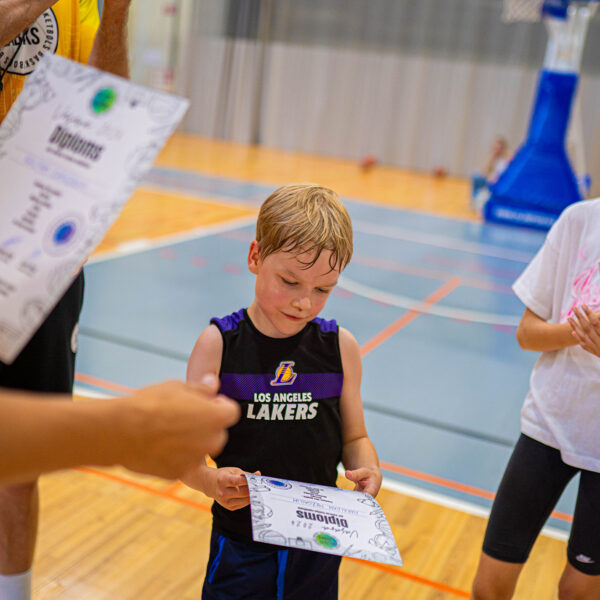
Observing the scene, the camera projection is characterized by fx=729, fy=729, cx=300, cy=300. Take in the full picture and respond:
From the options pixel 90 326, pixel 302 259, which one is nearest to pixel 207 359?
pixel 302 259

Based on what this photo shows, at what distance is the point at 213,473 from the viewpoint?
1.37 metres

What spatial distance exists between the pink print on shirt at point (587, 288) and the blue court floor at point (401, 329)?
4.60 feet

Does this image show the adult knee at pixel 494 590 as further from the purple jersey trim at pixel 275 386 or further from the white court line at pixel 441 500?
the white court line at pixel 441 500

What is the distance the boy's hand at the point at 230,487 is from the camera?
1.33 m

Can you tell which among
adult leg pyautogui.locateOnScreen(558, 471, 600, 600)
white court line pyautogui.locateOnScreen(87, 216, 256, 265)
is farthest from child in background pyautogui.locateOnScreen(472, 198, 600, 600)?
white court line pyautogui.locateOnScreen(87, 216, 256, 265)

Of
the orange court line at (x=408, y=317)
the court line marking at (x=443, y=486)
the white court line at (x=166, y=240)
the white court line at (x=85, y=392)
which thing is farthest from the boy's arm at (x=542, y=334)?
the white court line at (x=166, y=240)

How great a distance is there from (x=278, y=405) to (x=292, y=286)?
245 millimetres

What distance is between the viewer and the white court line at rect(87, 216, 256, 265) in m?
6.12

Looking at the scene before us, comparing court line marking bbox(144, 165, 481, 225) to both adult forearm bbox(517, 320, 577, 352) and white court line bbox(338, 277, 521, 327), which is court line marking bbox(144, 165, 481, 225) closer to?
white court line bbox(338, 277, 521, 327)

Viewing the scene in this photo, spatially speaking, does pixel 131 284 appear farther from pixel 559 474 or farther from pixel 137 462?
pixel 137 462

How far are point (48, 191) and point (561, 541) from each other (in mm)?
2427

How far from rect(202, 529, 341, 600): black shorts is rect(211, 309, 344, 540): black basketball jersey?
0.04 meters

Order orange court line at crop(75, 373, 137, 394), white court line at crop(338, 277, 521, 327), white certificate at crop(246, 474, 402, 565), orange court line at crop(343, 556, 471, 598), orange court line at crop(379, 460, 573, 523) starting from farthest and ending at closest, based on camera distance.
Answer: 1. white court line at crop(338, 277, 521, 327)
2. orange court line at crop(75, 373, 137, 394)
3. orange court line at crop(379, 460, 573, 523)
4. orange court line at crop(343, 556, 471, 598)
5. white certificate at crop(246, 474, 402, 565)

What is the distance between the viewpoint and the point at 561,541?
269 cm
